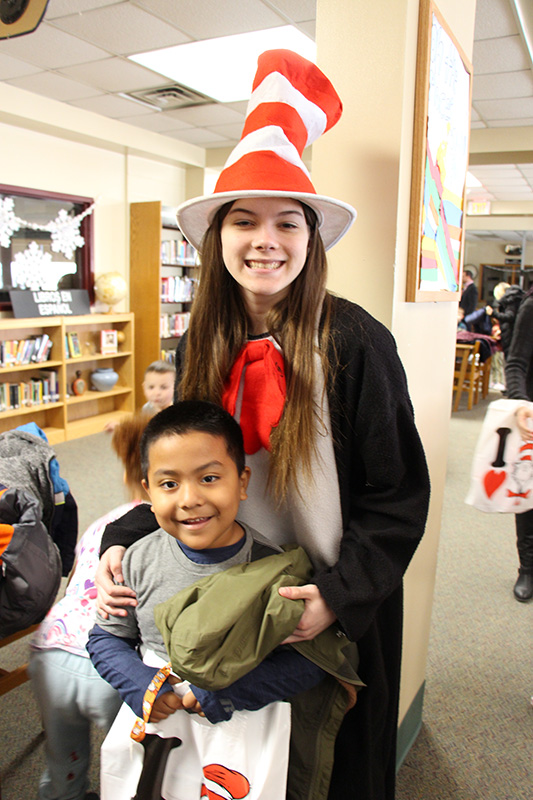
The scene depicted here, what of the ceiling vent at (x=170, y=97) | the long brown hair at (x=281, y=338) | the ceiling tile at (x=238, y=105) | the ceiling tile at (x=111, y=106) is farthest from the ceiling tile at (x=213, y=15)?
the long brown hair at (x=281, y=338)

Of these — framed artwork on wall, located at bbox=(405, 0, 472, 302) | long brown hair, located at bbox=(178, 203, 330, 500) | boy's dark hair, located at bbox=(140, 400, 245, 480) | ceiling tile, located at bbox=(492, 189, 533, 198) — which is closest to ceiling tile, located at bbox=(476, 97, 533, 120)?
framed artwork on wall, located at bbox=(405, 0, 472, 302)

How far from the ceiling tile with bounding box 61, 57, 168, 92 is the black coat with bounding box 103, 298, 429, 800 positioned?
160 inches

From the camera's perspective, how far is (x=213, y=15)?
3.43 meters

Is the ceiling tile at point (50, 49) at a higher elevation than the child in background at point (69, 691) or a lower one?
higher

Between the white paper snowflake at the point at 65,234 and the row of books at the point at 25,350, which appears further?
the white paper snowflake at the point at 65,234

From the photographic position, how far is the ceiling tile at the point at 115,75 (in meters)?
4.24

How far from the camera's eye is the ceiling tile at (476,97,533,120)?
501 cm

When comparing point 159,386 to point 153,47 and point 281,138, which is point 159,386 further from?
point 153,47

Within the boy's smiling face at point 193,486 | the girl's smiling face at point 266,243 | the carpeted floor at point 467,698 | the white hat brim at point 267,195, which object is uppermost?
the white hat brim at point 267,195

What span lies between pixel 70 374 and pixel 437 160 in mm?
5155

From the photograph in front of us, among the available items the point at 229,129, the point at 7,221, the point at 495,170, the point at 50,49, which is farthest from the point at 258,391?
the point at 495,170

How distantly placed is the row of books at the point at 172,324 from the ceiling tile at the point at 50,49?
2.94 m

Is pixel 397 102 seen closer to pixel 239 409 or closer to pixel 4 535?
pixel 239 409

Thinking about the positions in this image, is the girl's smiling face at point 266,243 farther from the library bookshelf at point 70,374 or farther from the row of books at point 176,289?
the row of books at point 176,289
